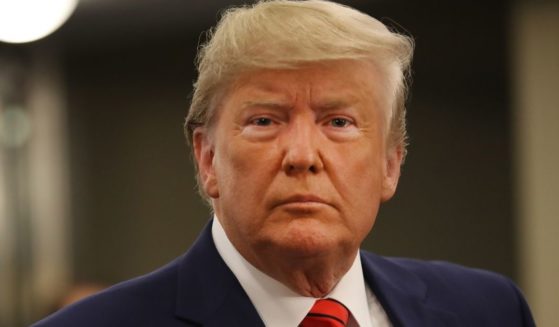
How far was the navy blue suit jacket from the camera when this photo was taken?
1865 mm

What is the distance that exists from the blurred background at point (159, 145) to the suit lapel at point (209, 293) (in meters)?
4.71

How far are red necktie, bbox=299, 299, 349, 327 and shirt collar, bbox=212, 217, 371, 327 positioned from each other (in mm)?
11

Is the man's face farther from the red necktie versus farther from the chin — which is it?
the red necktie

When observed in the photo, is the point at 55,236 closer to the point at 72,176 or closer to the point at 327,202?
the point at 72,176

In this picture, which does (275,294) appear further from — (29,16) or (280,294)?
(29,16)

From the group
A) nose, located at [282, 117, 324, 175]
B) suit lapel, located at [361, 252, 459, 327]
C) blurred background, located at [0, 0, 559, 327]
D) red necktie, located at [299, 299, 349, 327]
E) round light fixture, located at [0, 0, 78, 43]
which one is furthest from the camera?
blurred background, located at [0, 0, 559, 327]

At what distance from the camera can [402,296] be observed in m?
2.08

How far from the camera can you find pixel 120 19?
7.65 metres

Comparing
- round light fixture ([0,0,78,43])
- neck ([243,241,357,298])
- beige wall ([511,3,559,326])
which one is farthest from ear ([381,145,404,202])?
beige wall ([511,3,559,326])

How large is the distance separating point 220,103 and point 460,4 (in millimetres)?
5560

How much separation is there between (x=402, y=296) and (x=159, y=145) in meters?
6.72

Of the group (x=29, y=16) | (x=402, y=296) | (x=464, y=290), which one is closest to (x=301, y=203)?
(x=402, y=296)

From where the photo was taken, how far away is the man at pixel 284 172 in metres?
1.81

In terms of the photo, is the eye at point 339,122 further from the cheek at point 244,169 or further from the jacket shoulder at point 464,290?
the jacket shoulder at point 464,290
